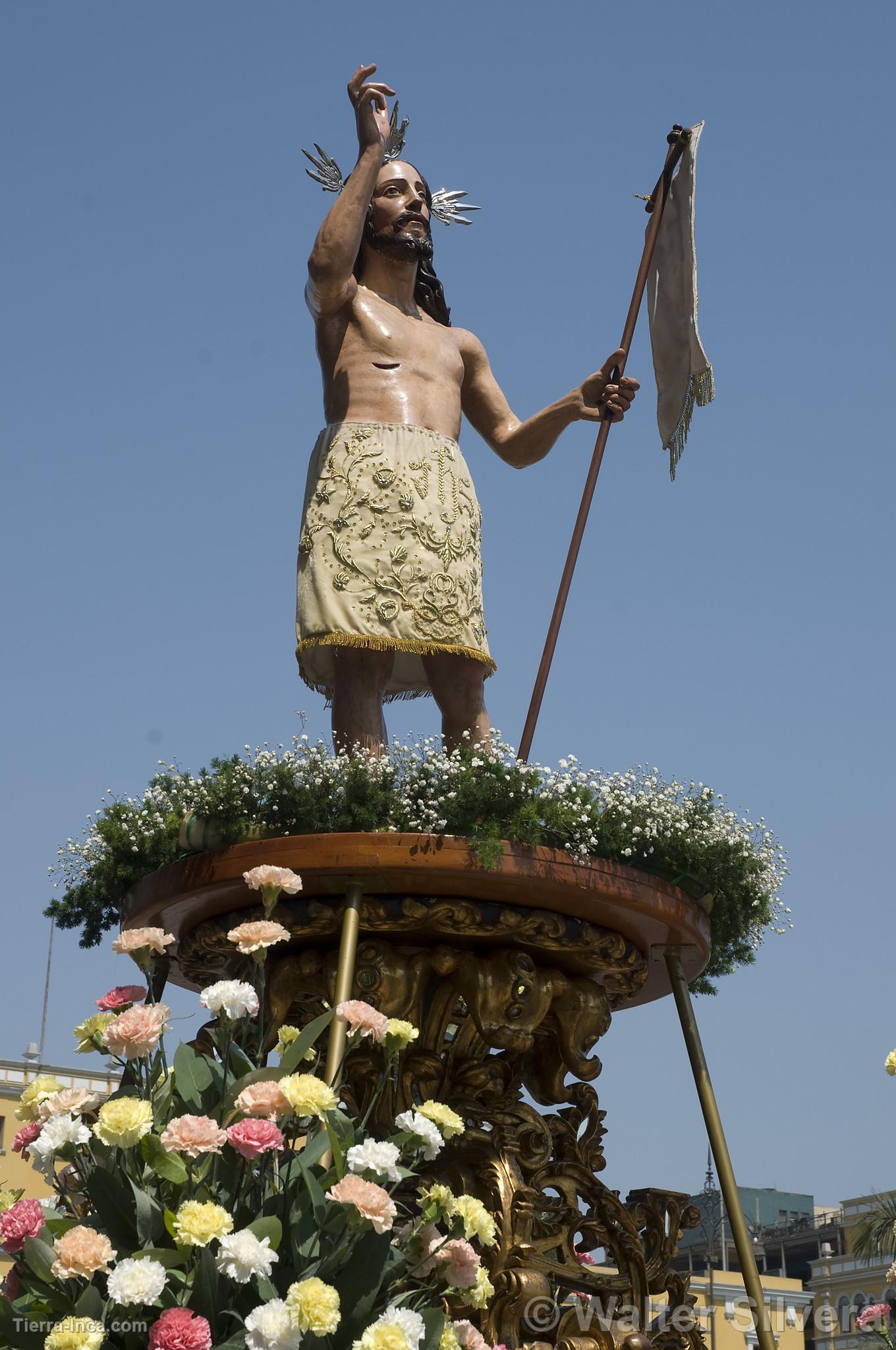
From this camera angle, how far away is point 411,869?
6.71m

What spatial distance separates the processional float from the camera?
21.9ft

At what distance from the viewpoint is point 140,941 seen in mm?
4934

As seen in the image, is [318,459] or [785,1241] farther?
[785,1241]

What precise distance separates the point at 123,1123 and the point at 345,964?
2.35 meters

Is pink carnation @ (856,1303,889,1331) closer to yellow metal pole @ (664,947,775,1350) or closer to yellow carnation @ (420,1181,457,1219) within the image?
yellow metal pole @ (664,947,775,1350)

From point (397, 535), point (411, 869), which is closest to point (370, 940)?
point (411, 869)

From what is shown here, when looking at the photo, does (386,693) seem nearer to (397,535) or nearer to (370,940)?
(397,535)

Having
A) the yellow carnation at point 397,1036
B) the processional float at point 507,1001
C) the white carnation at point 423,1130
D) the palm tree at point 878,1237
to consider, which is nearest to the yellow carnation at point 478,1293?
the white carnation at point 423,1130

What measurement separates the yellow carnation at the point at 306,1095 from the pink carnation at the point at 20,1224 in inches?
28.1

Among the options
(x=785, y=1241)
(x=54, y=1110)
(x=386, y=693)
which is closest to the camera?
(x=54, y=1110)

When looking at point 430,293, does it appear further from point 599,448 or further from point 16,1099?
point 16,1099

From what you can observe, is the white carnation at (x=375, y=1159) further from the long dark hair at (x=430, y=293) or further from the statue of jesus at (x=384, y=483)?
the long dark hair at (x=430, y=293)

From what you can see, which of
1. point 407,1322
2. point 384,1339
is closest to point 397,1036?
point 407,1322

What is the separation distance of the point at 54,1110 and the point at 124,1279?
0.68 metres
